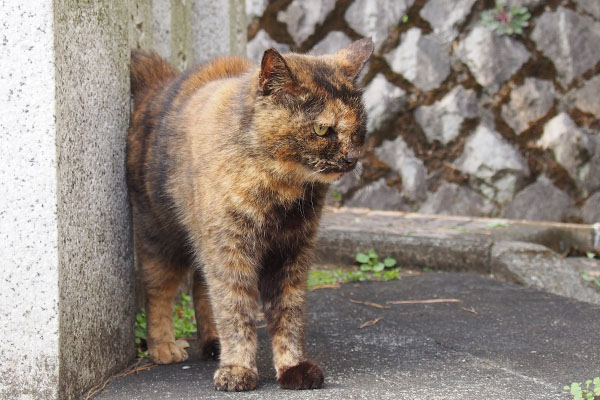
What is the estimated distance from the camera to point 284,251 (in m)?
3.30

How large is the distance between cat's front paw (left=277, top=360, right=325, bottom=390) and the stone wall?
11.7 feet

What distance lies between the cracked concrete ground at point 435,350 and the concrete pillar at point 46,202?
1.06ft

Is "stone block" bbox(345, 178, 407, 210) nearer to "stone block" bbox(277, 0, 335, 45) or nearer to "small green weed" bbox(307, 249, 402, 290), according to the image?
"small green weed" bbox(307, 249, 402, 290)

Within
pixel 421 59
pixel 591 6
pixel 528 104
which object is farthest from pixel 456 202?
pixel 591 6

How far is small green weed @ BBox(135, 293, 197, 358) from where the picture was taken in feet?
12.5

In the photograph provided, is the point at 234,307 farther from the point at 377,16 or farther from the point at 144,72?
the point at 377,16

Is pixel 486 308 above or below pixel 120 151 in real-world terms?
below

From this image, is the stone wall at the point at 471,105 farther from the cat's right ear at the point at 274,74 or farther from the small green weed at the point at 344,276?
the cat's right ear at the point at 274,74

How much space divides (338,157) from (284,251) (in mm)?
592

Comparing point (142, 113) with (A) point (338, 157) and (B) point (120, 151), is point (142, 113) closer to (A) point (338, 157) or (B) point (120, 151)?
(B) point (120, 151)

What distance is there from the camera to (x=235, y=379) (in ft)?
9.85

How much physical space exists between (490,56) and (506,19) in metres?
0.34

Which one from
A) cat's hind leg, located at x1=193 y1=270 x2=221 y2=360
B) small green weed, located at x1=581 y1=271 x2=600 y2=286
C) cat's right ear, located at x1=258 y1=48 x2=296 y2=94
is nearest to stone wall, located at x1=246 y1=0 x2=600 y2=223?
small green weed, located at x1=581 y1=271 x2=600 y2=286

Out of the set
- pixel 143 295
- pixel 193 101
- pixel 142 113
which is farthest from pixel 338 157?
pixel 143 295
